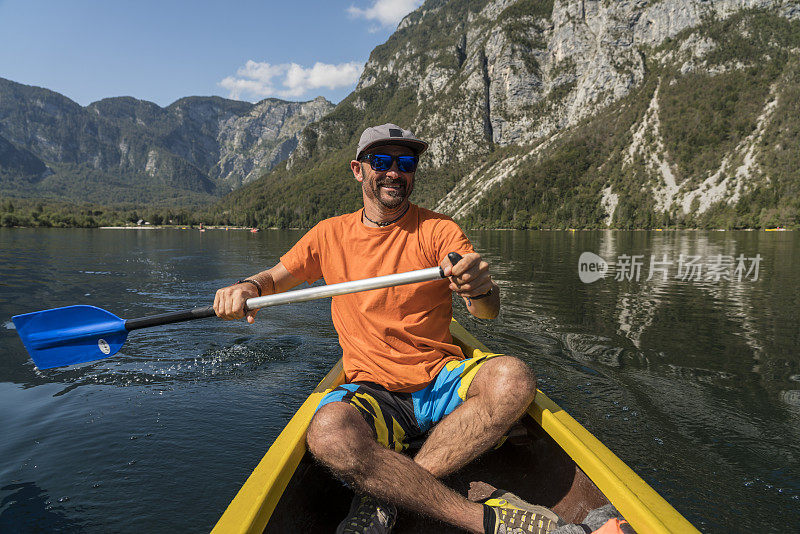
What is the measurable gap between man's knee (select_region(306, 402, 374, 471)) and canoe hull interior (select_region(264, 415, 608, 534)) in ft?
1.19

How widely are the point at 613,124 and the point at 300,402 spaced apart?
162617 millimetres

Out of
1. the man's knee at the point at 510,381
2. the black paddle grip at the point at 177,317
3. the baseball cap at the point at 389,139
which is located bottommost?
the man's knee at the point at 510,381

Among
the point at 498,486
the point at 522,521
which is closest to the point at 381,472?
the point at 522,521

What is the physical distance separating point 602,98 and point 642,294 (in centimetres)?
16122

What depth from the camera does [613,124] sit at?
143 metres

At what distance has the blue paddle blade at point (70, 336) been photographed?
4297 millimetres

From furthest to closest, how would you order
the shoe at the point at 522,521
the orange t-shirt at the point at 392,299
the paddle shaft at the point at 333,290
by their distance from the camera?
the orange t-shirt at the point at 392,299, the paddle shaft at the point at 333,290, the shoe at the point at 522,521

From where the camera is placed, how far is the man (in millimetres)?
2500

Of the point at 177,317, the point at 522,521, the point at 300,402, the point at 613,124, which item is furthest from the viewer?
the point at 613,124

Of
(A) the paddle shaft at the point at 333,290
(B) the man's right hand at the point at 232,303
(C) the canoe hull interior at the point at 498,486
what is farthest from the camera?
(B) the man's right hand at the point at 232,303

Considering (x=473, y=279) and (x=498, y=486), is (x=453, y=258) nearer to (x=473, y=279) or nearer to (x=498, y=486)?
(x=473, y=279)

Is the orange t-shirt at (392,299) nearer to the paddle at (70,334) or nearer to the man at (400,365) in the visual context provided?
the man at (400,365)

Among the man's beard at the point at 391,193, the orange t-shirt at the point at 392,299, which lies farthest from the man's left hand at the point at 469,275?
the man's beard at the point at 391,193

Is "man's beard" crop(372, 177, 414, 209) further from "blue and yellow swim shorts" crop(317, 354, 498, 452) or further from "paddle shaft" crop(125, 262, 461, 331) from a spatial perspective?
"blue and yellow swim shorts" crop(317, 354, 498, 452)
